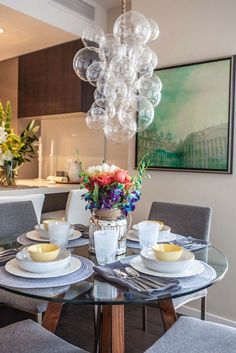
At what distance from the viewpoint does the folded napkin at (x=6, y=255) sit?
1453 mm

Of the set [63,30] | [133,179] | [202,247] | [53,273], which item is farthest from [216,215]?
[63,30]

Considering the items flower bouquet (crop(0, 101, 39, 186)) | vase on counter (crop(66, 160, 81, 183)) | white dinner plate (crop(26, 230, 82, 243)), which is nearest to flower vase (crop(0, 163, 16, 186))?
flower bouquet (crop(0, 101, 39, 186))

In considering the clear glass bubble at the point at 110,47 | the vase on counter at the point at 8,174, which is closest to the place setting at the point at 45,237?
the clear glass bubble at the point at 110,47

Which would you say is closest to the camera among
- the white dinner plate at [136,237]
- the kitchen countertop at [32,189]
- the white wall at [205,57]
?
the white dinner plate at [136,237]

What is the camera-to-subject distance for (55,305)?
1716 millimetres

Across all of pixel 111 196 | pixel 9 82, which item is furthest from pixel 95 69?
pixel 9 82

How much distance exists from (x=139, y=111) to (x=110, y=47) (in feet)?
1.51

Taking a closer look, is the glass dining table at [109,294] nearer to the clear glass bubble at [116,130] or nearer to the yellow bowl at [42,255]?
the yellow bowl at [42,255]

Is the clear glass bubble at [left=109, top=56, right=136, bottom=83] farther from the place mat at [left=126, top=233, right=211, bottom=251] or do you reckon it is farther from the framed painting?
the place mat at [left=126, top=233, right=211, bottom=251]

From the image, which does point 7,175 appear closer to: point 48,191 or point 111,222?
point 48,191

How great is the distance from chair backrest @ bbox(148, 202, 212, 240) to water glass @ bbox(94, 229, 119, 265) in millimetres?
951

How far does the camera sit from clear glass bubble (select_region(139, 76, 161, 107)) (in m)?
2.24

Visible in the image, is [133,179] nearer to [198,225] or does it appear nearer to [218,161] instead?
[198,225]

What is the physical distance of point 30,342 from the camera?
4.36 ft
